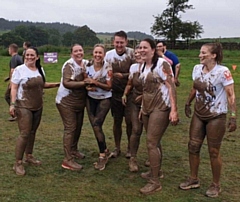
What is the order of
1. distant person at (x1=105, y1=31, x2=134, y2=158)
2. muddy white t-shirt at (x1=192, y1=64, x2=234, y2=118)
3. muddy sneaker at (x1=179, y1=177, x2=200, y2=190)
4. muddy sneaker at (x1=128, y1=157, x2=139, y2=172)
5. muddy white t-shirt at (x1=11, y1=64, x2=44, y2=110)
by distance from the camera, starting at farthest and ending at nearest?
distant person at (x1=105, y1=31, x2=134, y2=158) → muddy sneaker at (x1=128, y1=157, x2=139, y2=172) → muddy white t-shirt at (x1=11, y1=64, x2=44, y2=110) → muddy sneaker at (x1=179, y1=177, x2=200, y2=190) → muddy white t-shirt at (x1=192, y1=64, x2=234, y2=118)

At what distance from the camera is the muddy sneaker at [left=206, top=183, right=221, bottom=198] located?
505 cm

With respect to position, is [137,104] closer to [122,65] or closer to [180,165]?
[122,65]

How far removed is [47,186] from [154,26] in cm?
5368

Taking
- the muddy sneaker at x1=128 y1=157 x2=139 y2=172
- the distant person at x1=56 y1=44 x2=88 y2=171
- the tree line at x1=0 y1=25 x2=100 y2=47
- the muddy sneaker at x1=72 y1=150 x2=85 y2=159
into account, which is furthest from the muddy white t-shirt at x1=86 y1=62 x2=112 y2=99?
the tree line at x1=0 y1=25 x2=100 y2=47

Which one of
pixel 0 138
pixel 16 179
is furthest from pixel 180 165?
pixel 0 138

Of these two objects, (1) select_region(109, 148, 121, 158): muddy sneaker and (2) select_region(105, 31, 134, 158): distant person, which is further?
(1) select_region(109, 148, 121, 158): muddy sneaker

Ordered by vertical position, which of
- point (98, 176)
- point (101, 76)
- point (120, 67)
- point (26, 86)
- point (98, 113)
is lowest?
point (98, 176)

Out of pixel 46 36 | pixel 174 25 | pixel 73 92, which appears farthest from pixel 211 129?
pixel 46 36

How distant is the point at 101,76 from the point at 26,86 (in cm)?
112

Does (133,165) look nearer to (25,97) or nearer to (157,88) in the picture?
(157,88)

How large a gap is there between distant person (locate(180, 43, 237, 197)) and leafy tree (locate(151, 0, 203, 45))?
50.1 meters

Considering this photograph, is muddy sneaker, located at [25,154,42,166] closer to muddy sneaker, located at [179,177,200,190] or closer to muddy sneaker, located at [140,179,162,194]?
muddy sneaker, located at [140,179,162,194]

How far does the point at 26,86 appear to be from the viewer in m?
5.66

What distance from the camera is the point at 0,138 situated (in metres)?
7.73
